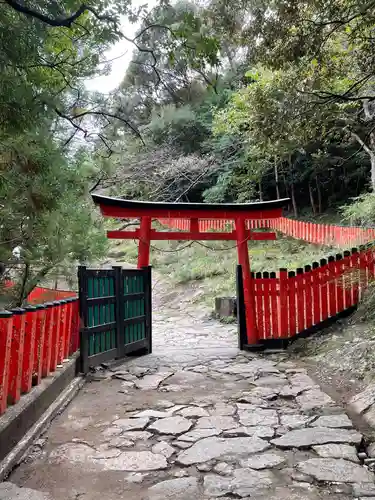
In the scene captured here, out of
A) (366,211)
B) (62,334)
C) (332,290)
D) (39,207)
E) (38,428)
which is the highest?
(366,211)

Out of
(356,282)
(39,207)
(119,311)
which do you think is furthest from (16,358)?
(356,282)

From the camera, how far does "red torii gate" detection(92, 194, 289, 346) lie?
7527 millimetres

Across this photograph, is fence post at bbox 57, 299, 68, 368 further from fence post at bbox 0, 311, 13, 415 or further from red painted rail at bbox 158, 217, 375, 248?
red painted rail at bbox 158, 217, 375, 248

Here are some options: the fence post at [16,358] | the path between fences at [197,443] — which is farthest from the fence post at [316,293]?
the fence post at [16,358]

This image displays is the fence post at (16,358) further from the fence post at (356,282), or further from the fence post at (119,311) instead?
the fence post at (356,282)

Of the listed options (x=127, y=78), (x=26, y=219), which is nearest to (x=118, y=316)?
(x=26, y=219)

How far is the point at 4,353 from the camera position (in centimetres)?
332

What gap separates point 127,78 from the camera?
82.0ft

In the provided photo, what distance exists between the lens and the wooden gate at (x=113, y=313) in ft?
19.1

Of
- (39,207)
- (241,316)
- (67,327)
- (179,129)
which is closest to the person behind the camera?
(67,327)

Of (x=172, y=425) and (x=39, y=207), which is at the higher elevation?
(x=39, y=207)

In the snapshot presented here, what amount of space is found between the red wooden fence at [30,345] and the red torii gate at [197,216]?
8.74 ft

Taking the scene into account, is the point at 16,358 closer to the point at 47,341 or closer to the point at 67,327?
the point at 47,341

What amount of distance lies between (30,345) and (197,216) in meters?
4.65
